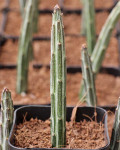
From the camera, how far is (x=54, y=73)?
1237 millimetres

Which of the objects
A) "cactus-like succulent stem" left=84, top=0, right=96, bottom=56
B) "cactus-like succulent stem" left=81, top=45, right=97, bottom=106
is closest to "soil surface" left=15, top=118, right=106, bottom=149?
"cactus-like succulent stem" left=81, top=45, right=97, bottom=106

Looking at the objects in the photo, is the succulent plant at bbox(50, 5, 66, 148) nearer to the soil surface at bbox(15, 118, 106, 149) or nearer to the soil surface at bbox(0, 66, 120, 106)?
the soil surface at bbox(15, 118, 106, 149)

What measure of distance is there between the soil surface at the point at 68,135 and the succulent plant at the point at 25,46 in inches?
29.2

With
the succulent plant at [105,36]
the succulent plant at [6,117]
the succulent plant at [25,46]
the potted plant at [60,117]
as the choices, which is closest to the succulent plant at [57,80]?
the potted plant at [60,117]

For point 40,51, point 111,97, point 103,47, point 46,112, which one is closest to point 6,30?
point 40,51

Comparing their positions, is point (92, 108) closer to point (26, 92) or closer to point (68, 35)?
point (26, 92)

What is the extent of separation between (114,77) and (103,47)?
756mm

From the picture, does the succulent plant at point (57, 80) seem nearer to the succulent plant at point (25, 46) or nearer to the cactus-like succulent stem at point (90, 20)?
the succulent plant at point (25, 46)

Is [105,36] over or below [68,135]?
over

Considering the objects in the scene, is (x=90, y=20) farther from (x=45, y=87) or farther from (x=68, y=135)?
(x=68, y=135)

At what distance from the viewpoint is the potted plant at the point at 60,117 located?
121 centimetres

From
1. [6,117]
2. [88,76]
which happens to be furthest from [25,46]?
[6,117]

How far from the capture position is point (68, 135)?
139cm

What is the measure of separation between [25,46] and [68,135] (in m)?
Answer: 0.87
